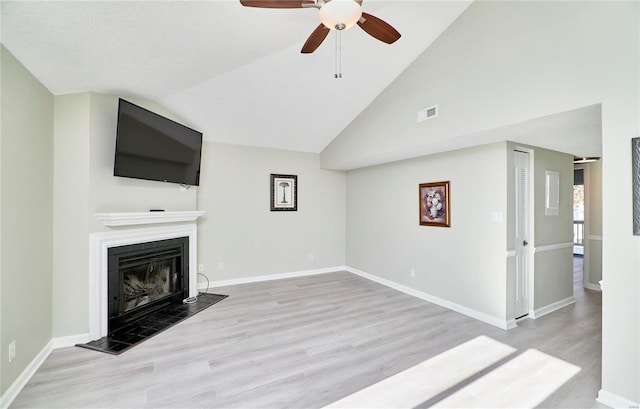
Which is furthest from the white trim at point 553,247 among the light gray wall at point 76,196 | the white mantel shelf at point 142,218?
the light gray wall at point 76,196

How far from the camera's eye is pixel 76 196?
2863mm

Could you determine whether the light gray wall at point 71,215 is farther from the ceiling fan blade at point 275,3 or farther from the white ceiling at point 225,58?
the ceiling fan blade at point 275,3

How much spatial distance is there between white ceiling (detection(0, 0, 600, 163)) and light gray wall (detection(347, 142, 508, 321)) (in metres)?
0.50

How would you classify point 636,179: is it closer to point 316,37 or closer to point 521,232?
point 521,232

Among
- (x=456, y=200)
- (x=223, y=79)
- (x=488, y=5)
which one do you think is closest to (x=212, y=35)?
(x=223, y=79)

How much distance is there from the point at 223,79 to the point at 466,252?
3827 millimetres

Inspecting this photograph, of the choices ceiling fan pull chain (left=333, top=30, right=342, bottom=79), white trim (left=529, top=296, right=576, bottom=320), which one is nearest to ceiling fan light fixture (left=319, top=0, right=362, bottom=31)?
ceiling fan pull chain (left=333, top=30, right=342, bottom=79)

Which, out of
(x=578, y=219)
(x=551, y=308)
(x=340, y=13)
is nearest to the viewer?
(x=340, y=13)

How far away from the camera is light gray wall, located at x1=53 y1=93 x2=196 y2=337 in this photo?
2.81 meters

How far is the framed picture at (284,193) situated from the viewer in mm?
5434

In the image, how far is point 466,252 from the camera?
12.4 feet

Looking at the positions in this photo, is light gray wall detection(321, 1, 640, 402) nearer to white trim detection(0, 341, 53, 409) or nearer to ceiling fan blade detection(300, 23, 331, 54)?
ceiling fan blade detection(300, 23, 331, 54)

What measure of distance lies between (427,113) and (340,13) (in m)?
2.11

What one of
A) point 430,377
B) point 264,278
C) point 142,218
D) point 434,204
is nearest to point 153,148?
point 142,218
